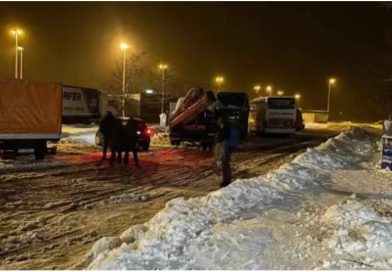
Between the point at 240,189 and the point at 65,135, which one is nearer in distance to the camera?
the point at 240,189

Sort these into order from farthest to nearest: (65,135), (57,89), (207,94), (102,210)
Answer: (65,135)
(207,94)
(57,89)
(102,210)

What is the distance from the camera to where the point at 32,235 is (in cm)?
859

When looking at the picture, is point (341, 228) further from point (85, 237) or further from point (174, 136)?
point (174, 136)

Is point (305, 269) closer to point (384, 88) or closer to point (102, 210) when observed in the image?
point (102, 210)

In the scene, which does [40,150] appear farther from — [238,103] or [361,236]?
[238,103]

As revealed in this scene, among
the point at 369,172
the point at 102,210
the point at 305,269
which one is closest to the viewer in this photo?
the point at 305,269

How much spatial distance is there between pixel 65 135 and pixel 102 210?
69.0 ft

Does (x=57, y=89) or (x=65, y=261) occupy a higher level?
(x=57, y=89)

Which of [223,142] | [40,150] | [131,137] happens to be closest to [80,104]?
[40,150]

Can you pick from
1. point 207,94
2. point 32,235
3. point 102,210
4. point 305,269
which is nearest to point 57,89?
point 207,94

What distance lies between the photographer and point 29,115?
62.6ft

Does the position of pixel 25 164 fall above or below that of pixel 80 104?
below

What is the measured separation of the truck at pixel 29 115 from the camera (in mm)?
18656

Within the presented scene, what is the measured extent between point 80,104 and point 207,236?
141ft
